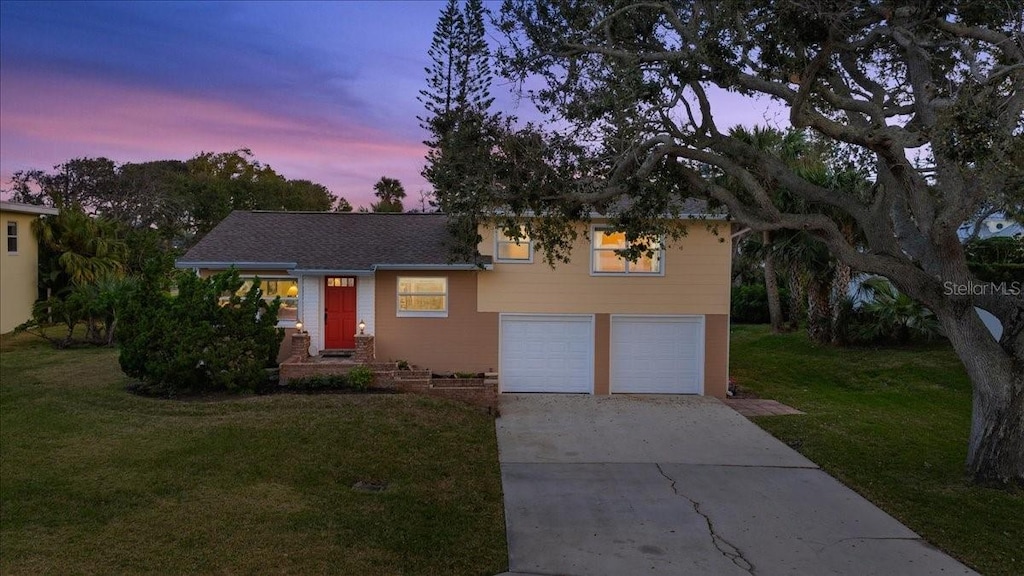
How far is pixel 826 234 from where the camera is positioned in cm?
865

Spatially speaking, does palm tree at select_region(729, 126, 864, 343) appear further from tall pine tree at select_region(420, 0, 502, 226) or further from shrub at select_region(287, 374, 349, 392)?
shrub at select_region(287, 374, 349, 392)

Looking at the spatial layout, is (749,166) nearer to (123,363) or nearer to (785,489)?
(785,489)

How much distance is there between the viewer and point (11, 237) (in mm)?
22391

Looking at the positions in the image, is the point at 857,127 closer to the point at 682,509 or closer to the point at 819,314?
the point at 682,509

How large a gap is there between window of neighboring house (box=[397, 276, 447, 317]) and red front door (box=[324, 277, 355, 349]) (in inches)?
47.9

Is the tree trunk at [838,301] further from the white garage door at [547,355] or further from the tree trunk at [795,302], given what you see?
the white garage door at [547,355]

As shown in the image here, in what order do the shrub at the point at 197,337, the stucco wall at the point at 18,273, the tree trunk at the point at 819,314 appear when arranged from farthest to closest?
1. the stucco wall at the point at 18,273
2. the tree trunk at the point at 819,314
3. the shrub at the point at 197,337

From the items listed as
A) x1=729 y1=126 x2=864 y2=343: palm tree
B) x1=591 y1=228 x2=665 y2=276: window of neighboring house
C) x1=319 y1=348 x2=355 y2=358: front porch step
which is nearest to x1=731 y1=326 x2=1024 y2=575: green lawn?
x1=729 y1=126 x2=864 y2=343: palm tree

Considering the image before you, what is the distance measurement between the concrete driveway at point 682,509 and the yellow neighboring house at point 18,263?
20730mm

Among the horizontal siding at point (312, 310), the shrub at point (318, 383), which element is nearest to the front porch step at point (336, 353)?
the horizontal siding at point (312, 310)

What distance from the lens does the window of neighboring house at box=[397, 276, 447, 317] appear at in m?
14.9

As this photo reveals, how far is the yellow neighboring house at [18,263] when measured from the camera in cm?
2194

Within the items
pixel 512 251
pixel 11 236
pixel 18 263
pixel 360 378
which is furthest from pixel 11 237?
pixel 512 251

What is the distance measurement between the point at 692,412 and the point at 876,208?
596cm
